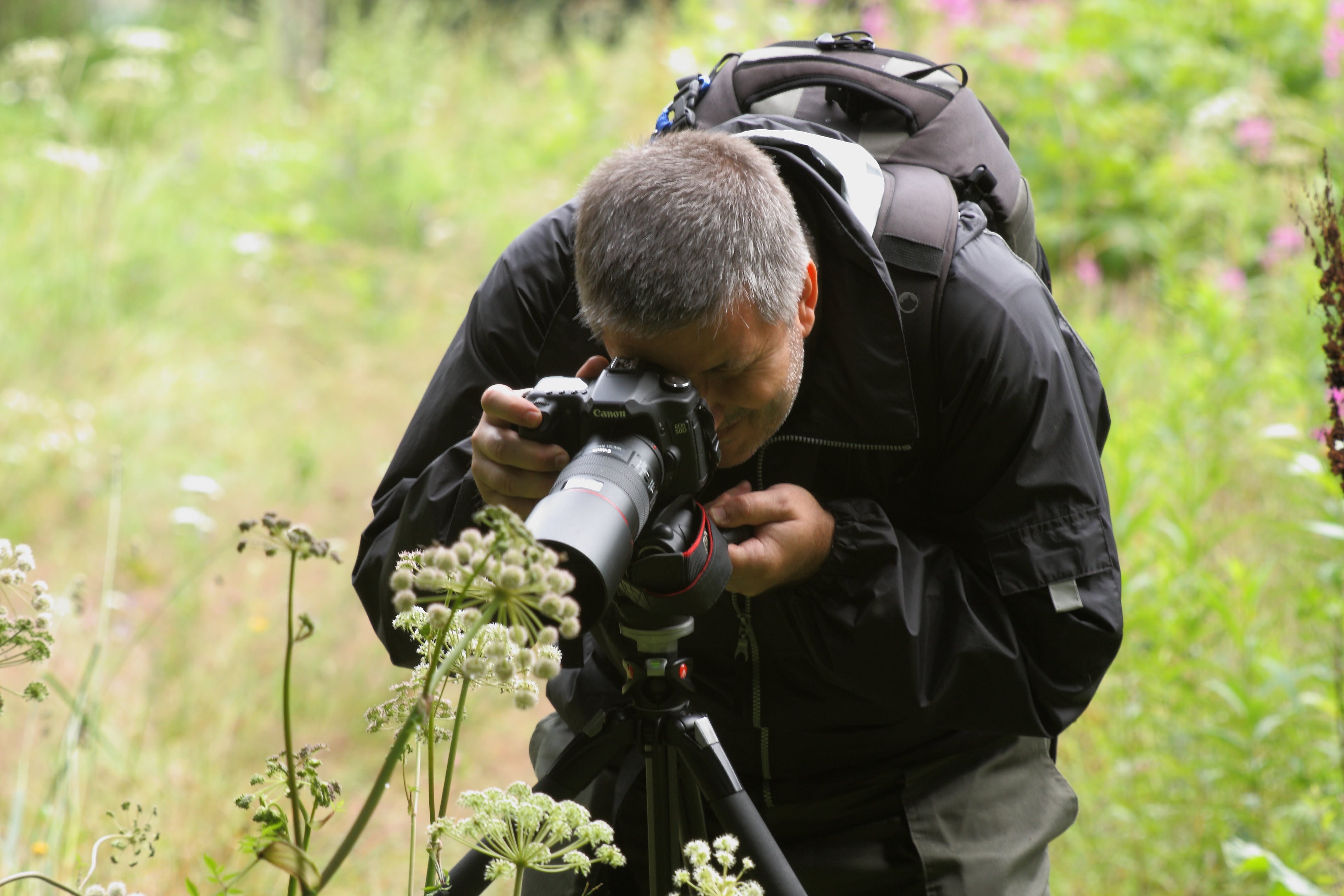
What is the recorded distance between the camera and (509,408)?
1288 millimetres

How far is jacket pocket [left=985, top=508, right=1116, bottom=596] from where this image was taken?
1479 millimetres

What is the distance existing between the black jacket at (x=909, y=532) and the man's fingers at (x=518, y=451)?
190 millimetres

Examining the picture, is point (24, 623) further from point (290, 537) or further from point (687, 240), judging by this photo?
point (687, 240)

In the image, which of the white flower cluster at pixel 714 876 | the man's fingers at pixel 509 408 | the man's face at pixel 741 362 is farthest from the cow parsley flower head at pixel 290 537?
the man's face at pixel 741 362

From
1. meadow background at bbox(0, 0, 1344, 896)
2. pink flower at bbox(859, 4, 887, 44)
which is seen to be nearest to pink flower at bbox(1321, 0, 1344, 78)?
meadow background at bbox(0, 0, 1344, 896)

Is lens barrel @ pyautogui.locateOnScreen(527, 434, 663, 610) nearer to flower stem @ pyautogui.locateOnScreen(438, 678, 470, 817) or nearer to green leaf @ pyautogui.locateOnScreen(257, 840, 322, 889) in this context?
flower stem @ pyautogui.locateOnScreen(438, 678, 470, 817)

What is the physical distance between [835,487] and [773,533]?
0.23 m

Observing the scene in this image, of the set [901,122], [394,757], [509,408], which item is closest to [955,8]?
[901,122]

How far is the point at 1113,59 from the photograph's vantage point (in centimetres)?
597

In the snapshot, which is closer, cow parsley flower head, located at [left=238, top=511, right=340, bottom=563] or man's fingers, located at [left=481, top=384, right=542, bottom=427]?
cow parsley flower head, located at [left=238, top=511, right=340, bottom=563]

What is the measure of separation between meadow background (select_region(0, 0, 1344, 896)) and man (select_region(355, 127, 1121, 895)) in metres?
0.38

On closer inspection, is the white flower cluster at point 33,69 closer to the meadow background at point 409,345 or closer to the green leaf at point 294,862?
the meadow background at point 409,345

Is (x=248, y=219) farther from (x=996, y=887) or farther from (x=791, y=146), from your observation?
(x=996, y=887)

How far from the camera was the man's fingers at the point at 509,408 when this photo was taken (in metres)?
1.28
